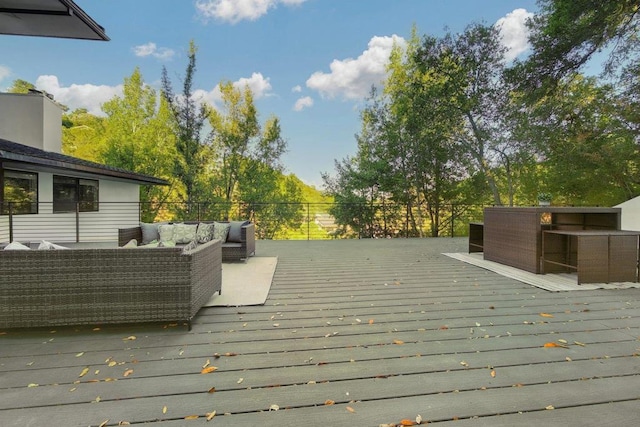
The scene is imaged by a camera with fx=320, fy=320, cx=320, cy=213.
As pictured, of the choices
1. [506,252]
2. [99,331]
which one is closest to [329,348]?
[99,331]

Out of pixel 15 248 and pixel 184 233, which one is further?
pixel 184 233

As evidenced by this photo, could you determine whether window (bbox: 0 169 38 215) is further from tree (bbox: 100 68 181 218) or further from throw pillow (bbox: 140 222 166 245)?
tree (bbox: 100 68 181 218)

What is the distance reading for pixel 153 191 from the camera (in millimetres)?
13820

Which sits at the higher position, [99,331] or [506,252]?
[506,252]

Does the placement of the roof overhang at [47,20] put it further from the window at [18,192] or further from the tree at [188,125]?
the tree at [188,125]

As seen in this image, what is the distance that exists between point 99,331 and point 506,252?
5.05 m

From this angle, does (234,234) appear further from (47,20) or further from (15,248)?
(47,20)

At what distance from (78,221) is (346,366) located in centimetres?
810

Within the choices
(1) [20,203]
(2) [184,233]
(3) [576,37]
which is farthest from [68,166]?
(3) [576,37]

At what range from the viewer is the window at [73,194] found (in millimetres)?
7430

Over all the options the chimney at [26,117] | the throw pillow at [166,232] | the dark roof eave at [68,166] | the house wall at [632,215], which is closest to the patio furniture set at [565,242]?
the house wall at [632,215]

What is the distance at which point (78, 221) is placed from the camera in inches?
294

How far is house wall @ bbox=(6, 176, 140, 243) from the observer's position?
6.71m

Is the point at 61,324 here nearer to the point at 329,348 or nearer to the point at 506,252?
the point at 329,348
